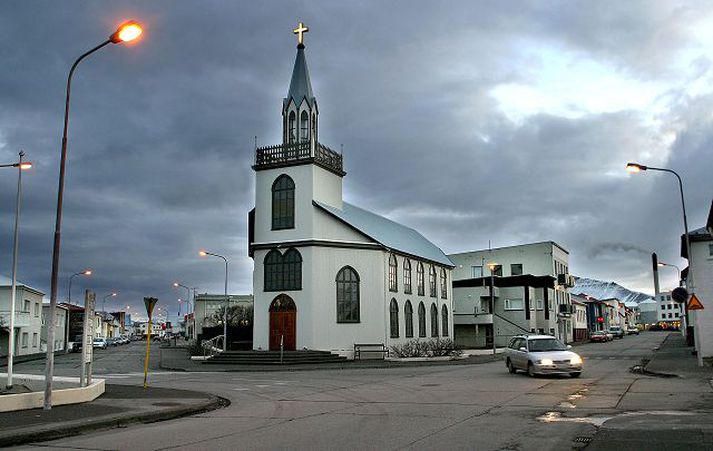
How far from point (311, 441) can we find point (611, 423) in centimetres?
515

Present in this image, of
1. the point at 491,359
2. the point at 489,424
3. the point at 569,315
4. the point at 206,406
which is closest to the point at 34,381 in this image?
the point at 206,406

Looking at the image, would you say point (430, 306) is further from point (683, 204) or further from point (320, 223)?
point (683, 204)

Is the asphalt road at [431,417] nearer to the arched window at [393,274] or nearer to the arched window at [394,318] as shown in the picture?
the arched window at [394,318]

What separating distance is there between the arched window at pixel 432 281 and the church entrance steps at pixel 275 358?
15.3 meters

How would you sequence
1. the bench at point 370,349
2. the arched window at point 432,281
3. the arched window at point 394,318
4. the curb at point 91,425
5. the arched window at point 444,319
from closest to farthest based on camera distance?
1. the curb at point 91,425
2. the bench at point 370,349
3. the arched window at point 394,318
4. the arched window at point 432,281
5. the arched window at point 444,319

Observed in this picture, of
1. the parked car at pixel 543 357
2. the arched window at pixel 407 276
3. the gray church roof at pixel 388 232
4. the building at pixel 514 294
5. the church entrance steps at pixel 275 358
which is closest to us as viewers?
the parked car at pixel 543 357

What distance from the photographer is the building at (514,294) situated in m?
64.1

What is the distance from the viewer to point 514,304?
66.2 meters

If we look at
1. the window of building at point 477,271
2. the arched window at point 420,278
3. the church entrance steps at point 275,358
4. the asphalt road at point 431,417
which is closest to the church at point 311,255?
the church entrance steps at point 275,358

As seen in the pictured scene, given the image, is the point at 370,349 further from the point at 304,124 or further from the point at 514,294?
the point at 514,294

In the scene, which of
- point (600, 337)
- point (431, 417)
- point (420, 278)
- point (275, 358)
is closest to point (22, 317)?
point (275, 358)

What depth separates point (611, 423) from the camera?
11.3 metres

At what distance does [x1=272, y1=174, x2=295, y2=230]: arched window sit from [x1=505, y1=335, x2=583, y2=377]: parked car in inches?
782

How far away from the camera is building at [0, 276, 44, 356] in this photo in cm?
5566
